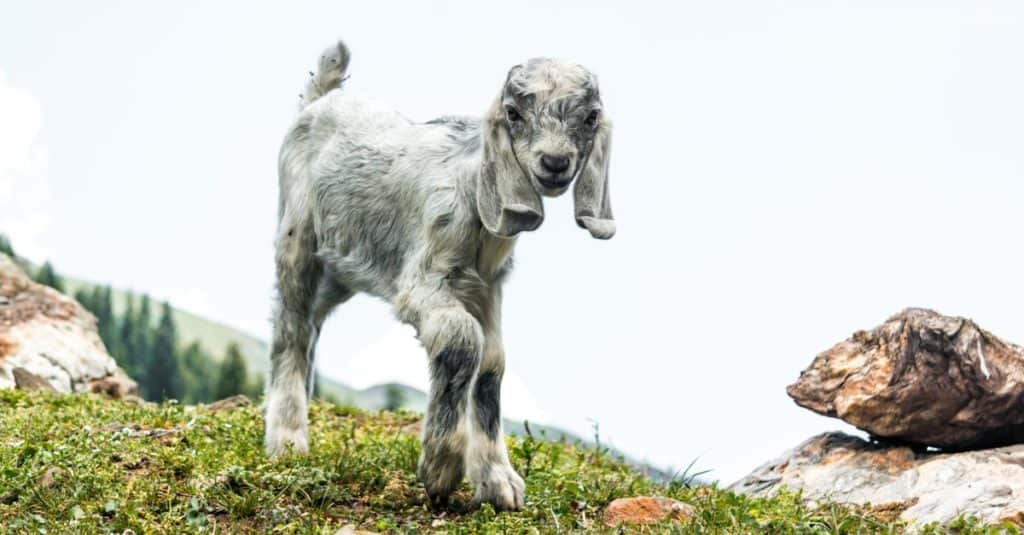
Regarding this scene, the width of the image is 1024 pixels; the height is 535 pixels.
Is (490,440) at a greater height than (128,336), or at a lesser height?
greater

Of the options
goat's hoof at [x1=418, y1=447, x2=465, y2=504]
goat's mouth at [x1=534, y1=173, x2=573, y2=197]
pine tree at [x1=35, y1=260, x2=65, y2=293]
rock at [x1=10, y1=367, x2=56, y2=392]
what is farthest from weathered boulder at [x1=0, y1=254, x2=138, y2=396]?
goat's mouth at [x1=534, y1=173, x2=573, y2=197]

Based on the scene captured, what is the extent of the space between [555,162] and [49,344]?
30.1 ft

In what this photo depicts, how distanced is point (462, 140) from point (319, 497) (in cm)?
228

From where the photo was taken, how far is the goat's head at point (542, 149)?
Answer: 699 cm

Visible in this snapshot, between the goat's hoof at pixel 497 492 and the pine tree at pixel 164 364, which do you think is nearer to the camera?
the goat's hoof at pixel 497 492

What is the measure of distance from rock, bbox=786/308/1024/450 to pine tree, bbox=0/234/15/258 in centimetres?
1045

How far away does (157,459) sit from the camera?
337 inches

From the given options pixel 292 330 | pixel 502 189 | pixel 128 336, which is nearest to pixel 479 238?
pixel 502 189

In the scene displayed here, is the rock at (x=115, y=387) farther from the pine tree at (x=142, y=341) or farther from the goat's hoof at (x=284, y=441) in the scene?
the pine tree at (x=142, y=341)

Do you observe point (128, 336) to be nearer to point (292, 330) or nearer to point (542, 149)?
point (292, 330)

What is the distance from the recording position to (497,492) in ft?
25.0

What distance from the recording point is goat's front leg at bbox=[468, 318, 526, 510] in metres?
7.64

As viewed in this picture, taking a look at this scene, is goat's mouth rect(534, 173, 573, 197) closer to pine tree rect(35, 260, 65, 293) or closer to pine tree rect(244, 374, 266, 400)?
pine tree rect(244, 374, 266, 400)

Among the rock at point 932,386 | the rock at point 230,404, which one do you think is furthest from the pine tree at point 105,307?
the rock at point 932,386
